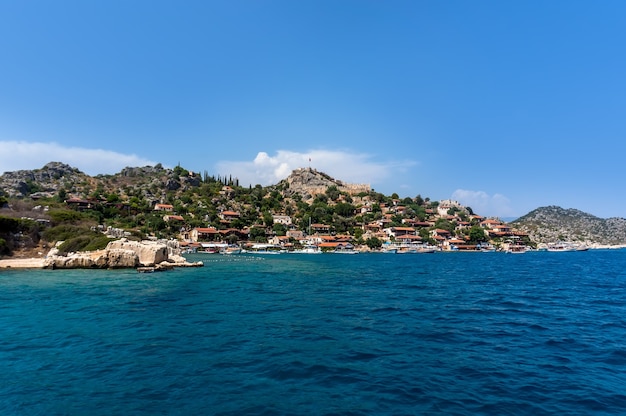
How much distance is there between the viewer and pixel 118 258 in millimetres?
38125

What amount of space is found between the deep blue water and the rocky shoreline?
17018 millimetres

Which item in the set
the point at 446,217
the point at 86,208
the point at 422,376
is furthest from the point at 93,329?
the point at 446,217

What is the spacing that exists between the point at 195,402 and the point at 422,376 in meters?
5.56

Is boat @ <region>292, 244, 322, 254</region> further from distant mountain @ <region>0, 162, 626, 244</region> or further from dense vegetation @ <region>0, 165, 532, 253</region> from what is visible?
distant mountain @ <region>0, 162, 626, 244</region>

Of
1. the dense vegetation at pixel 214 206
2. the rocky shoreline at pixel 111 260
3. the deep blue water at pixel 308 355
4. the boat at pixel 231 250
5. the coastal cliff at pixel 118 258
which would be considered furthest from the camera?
the dense vegetation at pixel 214 206

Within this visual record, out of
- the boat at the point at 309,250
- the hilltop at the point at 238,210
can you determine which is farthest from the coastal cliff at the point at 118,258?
the boat at the point at 309,250

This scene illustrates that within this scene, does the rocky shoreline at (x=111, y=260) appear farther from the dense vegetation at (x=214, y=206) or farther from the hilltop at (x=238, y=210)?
the dense vegetation at (x=214, y=206)

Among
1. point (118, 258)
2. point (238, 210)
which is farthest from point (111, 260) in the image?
point (238, 210)

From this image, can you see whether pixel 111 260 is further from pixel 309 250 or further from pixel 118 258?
pixel 309 250

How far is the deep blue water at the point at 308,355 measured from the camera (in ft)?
24.8

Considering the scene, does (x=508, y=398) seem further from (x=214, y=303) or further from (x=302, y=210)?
(x=302, y=210)

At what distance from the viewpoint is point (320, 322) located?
1500cm

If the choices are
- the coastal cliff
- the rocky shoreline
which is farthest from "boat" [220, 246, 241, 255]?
the rocky shoreline

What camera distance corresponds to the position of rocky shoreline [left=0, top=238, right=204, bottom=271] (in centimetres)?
3612
